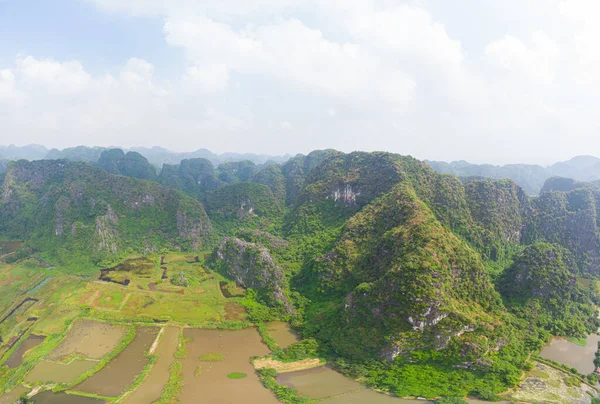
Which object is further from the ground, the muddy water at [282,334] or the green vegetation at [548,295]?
the green vegetation at [548,295]

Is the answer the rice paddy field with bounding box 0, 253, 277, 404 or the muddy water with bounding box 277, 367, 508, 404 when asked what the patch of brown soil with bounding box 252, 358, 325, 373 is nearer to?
the muddy water with bounding box 277, 367, 508, 404

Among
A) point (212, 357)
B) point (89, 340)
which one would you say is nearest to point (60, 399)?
point (89, 340)

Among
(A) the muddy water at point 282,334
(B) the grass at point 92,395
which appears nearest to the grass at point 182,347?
(B) the grass at point 92,395

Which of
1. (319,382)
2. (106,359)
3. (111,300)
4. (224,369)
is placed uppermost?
(111,300)

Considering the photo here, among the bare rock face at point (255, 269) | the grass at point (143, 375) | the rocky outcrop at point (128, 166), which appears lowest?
the grass at point (143, 375)

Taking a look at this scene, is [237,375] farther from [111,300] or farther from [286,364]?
[111,300]

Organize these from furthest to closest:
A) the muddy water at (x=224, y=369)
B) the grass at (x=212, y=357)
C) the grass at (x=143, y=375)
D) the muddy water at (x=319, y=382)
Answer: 1. the grass at (x=212, y=357)
2. the muddy water at (x=319, y=382)
3. the grass at (x=143, y=375)
4. the muddy water at (x=224, y=369)

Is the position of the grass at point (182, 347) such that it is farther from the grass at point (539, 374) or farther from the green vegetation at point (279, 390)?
the grass at point (539, 374)

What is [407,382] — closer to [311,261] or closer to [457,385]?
[457,385]
